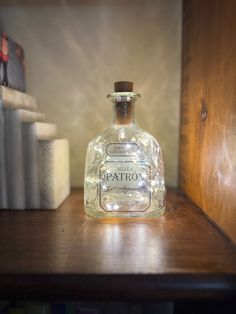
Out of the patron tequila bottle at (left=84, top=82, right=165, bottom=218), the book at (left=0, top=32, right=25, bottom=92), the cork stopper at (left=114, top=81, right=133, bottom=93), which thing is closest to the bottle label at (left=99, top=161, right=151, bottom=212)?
the patron tequila bottle at (left=84, top=82, right=165, bottom=218)

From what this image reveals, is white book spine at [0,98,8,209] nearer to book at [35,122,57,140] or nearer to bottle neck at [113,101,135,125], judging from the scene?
book at [35,122,57,140]

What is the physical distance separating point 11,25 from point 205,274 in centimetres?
63

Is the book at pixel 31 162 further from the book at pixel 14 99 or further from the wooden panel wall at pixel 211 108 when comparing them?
the wooden panel wall at pixel 211 108

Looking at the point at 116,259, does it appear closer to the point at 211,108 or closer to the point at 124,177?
the point at 124,177

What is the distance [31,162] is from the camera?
1.51 ft

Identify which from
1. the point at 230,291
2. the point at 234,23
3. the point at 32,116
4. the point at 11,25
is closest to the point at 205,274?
the point at 230,291

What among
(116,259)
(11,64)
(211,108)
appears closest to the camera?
(116,259)

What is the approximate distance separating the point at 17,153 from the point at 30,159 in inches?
0.9

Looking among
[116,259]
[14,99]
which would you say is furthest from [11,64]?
[116,259]

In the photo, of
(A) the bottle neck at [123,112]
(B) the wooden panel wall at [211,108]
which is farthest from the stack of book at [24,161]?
(B) the wooden panel wall at [211,108]

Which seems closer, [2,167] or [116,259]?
[116,259]

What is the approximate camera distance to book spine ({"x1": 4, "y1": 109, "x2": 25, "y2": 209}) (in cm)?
45

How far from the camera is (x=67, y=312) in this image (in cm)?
36

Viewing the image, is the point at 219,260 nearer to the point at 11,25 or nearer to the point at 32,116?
the point at 32,116
